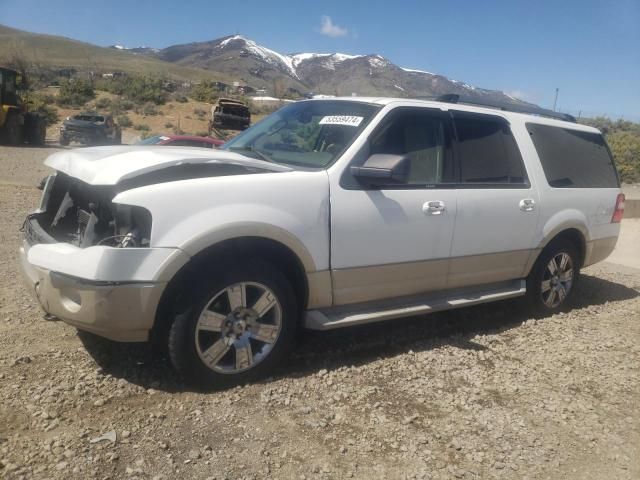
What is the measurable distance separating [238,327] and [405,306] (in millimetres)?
1358

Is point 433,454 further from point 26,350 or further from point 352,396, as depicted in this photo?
point 26,350

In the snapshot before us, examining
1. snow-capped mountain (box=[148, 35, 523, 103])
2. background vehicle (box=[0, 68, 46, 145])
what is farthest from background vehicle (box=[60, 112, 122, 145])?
snow-capped mountain (box=[148, 35, 523, 103])

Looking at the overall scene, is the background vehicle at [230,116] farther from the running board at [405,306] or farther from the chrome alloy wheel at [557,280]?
the running board at [405,306]

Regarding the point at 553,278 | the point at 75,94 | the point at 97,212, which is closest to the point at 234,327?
the point at 97,212

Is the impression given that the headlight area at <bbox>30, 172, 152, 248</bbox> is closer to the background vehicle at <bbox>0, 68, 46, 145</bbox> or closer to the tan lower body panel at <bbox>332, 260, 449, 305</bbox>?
the tan lower body panel at <bbox>332, 260, 449, 305</bbox>

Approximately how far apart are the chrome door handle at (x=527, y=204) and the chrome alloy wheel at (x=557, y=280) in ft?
2.36

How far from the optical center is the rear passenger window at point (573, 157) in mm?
5395

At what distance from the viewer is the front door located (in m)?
3.92

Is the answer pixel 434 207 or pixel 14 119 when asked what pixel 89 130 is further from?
pixel 434 207

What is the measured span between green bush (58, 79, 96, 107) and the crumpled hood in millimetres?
41170

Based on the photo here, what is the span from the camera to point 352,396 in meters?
3.68

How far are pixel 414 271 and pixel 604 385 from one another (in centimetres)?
156

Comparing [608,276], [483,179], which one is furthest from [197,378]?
[608,276]

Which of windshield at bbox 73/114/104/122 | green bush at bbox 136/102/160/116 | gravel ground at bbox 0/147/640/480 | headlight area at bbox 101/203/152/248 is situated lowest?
green bush at bbox 136/102/160/116
